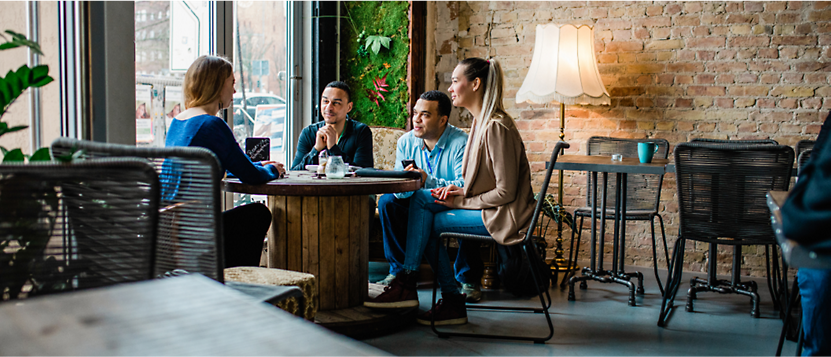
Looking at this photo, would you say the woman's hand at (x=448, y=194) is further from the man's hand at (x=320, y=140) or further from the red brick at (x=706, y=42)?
the red brick at (x=706, y=42)

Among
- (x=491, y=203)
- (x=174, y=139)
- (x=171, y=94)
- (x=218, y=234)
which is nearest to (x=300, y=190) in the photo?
(x=174, y=139)

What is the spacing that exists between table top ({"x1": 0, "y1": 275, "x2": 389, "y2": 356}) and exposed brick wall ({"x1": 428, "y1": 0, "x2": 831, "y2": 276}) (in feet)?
12.6

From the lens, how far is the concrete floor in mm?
2414

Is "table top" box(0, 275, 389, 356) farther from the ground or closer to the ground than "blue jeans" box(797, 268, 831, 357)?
farther from the ground

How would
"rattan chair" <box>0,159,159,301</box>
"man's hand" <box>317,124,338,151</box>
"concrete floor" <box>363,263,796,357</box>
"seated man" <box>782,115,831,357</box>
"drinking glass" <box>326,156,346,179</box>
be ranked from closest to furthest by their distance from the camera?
"seated man" <box>782,115,831,357</box>
"rattan chair" <box>0,159,159,301</box>
"concrete floor" <box>363,263,796,357</box>
"drinking glass" <box>326,156,346,179</box>
"man's hand" <box>317,124,338,151</box>

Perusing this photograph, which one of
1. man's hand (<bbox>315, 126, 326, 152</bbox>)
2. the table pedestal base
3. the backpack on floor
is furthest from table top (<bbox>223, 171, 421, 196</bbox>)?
the table pedestal base

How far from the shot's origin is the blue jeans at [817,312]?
150cm

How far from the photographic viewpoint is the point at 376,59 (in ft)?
14.4

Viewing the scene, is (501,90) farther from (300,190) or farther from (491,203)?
(300,190)

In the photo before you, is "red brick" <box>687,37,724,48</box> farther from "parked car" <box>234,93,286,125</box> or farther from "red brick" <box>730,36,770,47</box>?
"parked car" <box>234,93,286,125</box>

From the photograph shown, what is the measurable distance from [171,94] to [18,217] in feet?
6.99

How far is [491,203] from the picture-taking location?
245cm

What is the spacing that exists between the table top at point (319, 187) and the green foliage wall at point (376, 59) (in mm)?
1990

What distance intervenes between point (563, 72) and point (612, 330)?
1815 millimetres
